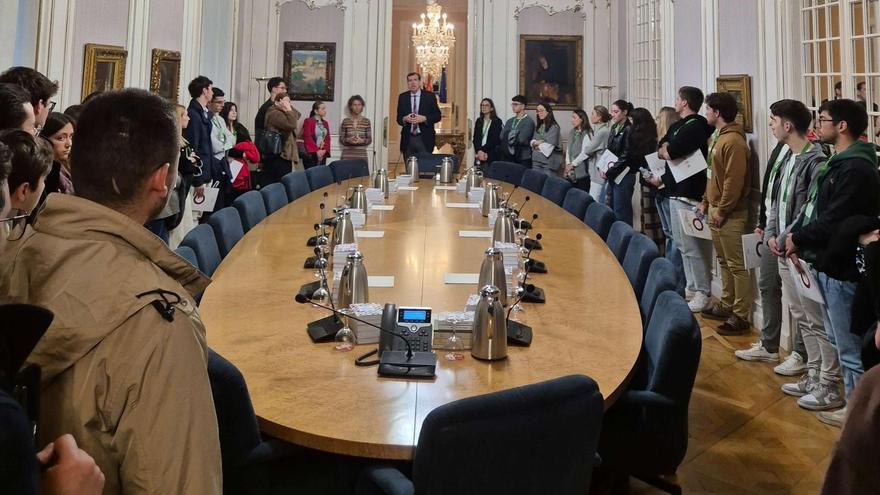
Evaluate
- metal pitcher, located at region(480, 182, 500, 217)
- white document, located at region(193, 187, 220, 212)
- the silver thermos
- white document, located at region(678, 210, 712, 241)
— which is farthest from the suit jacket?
the silver thermos

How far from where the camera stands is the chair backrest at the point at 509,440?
148 centimetres

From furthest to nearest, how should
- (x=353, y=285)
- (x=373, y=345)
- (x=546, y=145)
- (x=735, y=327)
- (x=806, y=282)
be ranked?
(x=546, y=145)
(x=735, y=327)
(x=806, y=282)
(x=353, y=285)
(x=373, y=345)

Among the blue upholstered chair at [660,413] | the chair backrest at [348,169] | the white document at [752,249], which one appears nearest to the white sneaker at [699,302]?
the white document at [752,249]

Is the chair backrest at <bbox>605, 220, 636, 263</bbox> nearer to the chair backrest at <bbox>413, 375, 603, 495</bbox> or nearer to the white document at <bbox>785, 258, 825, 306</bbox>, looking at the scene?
the white document at <bbox>785, 258, 825, 306</bbox>

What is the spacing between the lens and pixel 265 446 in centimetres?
188

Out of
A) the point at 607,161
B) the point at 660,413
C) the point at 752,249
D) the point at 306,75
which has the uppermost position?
the point at 306,75

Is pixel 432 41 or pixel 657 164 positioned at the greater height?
pixel 432 41

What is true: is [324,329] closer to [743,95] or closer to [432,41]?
[743,95]

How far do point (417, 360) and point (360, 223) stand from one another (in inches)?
104

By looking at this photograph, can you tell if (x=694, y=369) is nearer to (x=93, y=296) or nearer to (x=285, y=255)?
(x=93, y=296)

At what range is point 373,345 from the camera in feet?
7.75

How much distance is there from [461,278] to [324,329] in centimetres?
98

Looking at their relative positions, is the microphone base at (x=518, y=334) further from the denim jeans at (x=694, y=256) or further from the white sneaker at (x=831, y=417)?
the denim jeans at (x=694, y=256)

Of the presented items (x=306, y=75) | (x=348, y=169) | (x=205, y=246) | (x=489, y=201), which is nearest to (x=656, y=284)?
(x=205, y=246)
